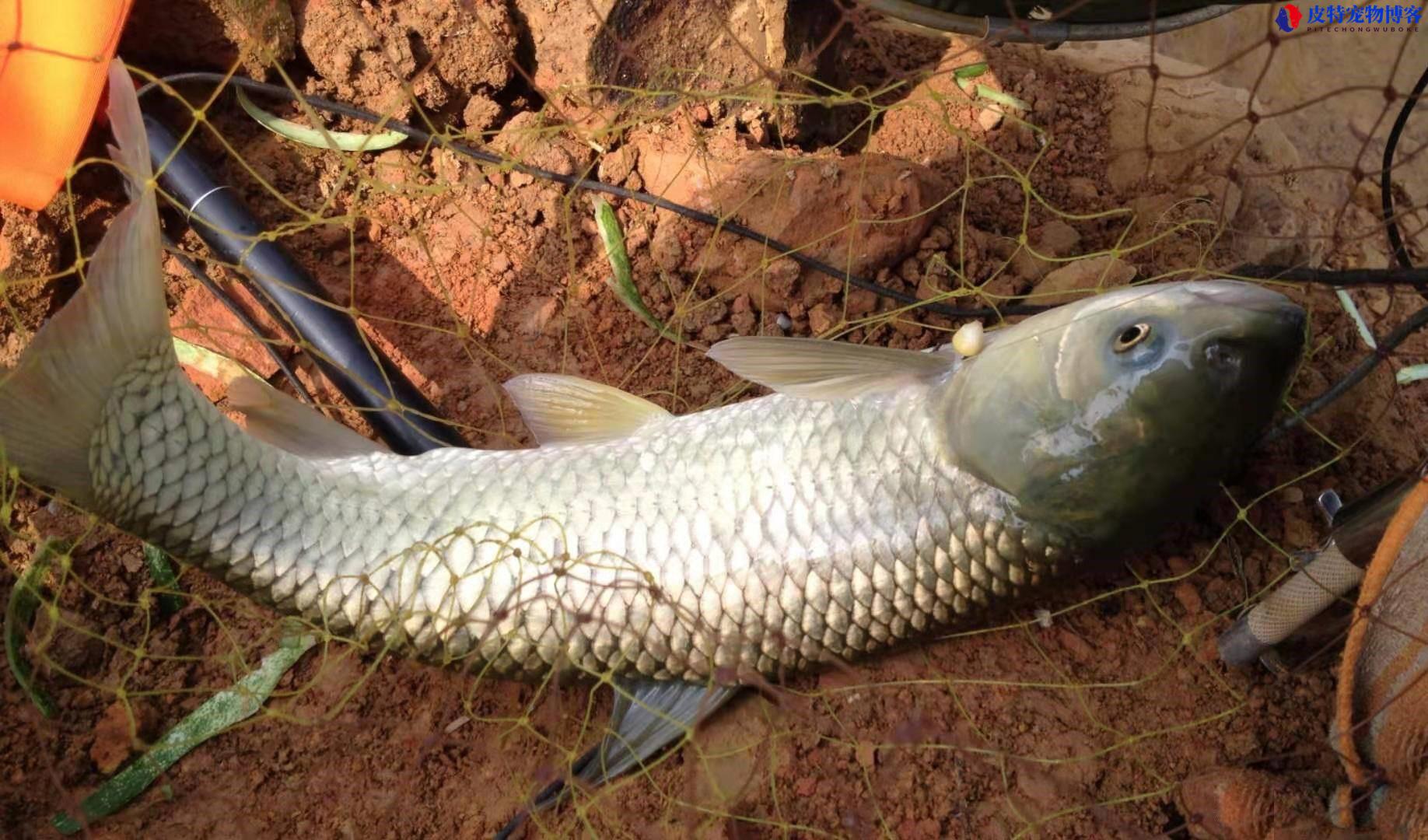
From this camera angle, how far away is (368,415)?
260cm

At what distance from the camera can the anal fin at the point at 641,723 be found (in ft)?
7.44

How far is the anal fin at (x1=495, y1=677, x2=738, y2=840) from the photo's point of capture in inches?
89.3

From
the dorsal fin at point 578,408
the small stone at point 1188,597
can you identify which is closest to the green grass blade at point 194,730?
the dorsal fin at point 578,408

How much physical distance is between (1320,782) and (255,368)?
2.76 m

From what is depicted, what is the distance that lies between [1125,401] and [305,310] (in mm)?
1916

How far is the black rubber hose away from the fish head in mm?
1323

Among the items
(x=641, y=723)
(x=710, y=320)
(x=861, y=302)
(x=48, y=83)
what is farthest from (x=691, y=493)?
(x=48, y=83)

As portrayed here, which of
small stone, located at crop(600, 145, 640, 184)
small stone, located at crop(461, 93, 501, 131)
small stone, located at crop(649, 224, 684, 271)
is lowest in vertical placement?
small stone, located at crop(649, 224, 684, 271)

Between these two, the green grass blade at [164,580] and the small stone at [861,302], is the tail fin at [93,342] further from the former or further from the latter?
the small stone at [861,302]

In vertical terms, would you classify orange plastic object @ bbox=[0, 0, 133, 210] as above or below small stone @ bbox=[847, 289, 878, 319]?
above

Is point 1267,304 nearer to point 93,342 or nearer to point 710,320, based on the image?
point 710,320

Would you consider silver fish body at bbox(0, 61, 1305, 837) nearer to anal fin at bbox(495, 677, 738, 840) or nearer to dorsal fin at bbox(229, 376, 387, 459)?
anal fin at bbox(495, 677, 738, 840)

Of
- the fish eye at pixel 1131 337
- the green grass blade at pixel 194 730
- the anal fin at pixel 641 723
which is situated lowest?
the anal fin at pixel 641 723

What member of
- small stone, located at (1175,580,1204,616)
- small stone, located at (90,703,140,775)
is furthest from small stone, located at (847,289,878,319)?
small stone, located at (90,703,140,775)
